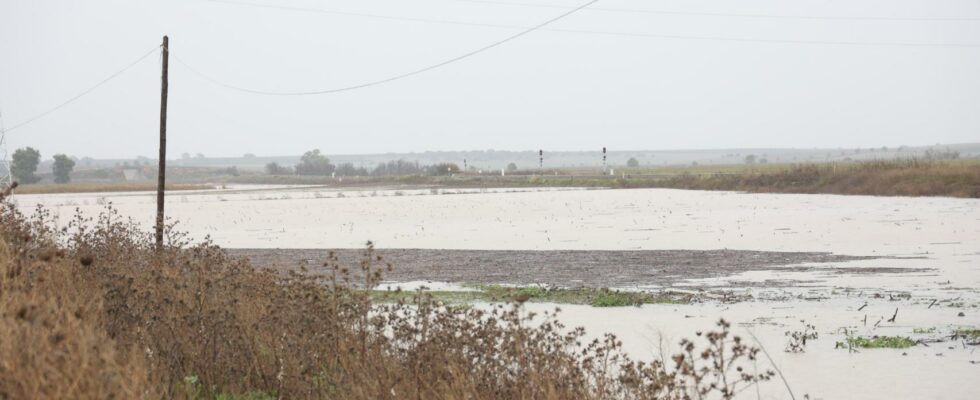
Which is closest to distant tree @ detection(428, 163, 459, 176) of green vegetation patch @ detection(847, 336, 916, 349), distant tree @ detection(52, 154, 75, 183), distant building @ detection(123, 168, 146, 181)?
distant tree @ detection(52, 154, 75, 183)

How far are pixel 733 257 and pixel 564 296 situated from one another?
8125 millimetres

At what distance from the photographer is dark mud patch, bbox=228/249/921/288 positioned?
22.5 metres

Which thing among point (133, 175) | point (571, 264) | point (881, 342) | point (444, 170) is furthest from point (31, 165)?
point (881, 342)

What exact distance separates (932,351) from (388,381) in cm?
791

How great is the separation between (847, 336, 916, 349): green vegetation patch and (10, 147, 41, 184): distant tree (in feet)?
→ 448

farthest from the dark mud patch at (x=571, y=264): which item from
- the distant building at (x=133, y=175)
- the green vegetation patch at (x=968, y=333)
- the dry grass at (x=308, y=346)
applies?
the distant building at (x=133, y=175)

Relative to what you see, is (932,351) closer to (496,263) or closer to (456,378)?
(456,378)

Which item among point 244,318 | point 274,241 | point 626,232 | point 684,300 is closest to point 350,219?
point 274,241

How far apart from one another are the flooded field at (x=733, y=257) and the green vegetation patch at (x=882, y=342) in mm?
167

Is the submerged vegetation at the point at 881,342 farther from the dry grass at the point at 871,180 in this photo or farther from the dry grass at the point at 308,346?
the dry grass at the point at 871,180

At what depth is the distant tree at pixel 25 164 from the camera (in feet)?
454

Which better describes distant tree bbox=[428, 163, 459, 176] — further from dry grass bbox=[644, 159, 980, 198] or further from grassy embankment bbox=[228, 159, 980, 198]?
dry grass bbox=[644, 159, 980, 198]

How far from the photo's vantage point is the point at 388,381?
8.41 m

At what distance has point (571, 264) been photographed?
25.5 metres
